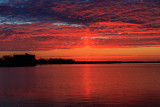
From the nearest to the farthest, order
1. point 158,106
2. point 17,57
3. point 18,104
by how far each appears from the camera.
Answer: point 158,106, point 18,104, point 17,57

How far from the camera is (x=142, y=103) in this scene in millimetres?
22562

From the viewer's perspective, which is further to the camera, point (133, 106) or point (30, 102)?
point (30, 102)

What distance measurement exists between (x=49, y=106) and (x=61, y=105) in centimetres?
113

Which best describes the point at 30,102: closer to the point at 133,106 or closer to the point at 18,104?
the point at 18,104

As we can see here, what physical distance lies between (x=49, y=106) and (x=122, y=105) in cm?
682

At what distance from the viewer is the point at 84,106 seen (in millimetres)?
20969

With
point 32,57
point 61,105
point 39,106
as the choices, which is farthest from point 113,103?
point 32,57

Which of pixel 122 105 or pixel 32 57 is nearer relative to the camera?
pixel 122 105

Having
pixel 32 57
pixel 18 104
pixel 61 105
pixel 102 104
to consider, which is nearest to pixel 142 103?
pixel 102 104

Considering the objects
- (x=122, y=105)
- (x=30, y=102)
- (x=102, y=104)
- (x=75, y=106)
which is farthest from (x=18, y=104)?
(x=122, y=105)

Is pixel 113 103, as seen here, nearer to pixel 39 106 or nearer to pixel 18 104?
pixel 39 106

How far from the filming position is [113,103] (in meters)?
22.5

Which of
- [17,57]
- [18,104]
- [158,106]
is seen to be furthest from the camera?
[17,57]

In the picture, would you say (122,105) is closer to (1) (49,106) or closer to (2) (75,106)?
(2) (75,106)
